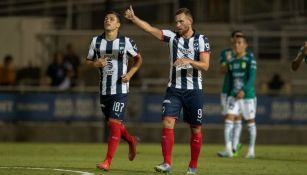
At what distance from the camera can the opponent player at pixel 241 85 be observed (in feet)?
65.7

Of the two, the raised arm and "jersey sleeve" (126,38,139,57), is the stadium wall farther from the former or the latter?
the raised arm

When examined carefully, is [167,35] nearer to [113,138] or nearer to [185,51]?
[185,51]

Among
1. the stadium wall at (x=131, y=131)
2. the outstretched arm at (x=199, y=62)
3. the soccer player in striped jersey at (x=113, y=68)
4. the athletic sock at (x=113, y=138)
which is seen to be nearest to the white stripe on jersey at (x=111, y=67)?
the soccer player in striped jersey at (x=113, y=68)

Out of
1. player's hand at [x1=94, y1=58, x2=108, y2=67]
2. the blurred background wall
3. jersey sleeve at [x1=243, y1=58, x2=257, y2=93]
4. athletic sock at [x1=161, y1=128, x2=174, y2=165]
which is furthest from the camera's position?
the blurred background wall

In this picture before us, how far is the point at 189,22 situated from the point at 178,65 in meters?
Result: 0.72

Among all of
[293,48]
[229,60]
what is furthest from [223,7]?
[229,60]

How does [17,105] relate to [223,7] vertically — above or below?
below

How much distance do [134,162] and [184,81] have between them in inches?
124

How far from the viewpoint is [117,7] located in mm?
33312

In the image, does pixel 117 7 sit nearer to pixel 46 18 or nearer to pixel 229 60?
pixel 46 18

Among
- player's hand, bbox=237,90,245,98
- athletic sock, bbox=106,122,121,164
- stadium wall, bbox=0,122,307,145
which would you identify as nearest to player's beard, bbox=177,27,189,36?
athletic sock, bbox=106,122,121,164

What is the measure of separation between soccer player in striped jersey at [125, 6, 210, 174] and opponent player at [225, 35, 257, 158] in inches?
223

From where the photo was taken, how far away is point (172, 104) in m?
14.3

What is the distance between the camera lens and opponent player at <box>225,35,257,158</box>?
20.0 meters
